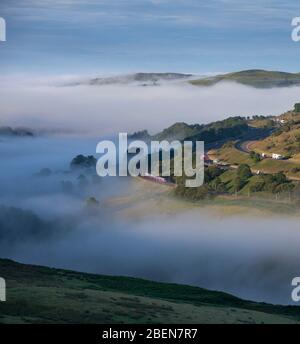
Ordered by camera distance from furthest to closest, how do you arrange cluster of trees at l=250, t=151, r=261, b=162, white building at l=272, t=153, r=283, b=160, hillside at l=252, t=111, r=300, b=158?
hillside at l=252, t=111, r=300, b=158
white building at l=272, t=153, r=283, b=160
cluster of trees at l=250, t=151, r=261, b=162

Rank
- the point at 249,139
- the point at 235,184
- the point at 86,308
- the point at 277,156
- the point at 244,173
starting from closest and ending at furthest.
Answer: the point at 86,308, the point at 235,184, the point at 244,173, the point at 277,156, the point at 249,139

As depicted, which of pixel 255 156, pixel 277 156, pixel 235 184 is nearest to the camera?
pixel 235 184

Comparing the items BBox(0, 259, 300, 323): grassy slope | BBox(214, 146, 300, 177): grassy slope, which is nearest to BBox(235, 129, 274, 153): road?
BBox(214, 146, 300, 177): grassy slope

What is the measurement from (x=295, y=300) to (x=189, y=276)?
35692 mm

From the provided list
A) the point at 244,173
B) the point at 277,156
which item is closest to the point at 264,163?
the point at 277,156

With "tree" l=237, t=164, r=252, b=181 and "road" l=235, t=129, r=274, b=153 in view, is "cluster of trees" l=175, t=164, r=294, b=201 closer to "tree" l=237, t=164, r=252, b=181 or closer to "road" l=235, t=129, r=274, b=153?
"tree" l=237, t=164, r=252, b=181

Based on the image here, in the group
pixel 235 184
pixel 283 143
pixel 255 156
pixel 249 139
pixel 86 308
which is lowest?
pixel 86 308

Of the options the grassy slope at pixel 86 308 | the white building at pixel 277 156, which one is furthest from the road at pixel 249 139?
the grassy slope at pixel 86 308

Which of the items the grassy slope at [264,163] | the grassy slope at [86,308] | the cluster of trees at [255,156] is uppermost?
the cluster of trees at [255,156]

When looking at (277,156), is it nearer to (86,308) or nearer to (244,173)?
(244,173)

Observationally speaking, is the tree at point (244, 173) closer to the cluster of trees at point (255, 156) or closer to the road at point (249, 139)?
the cluster of trees at point (255, 156)
